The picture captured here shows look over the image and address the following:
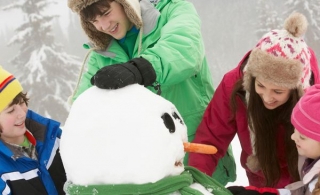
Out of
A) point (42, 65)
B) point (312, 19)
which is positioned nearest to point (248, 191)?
Answer: point (42, 65)

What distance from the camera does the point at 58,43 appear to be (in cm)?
1398

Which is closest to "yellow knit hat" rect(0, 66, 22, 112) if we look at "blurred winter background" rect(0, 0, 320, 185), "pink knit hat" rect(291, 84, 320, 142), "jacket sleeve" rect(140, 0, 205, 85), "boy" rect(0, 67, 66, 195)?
"boy" rect(0, 67, 66, 195)

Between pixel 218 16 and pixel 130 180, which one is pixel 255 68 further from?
pixel 218 16

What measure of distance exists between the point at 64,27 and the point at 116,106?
30.8 meters

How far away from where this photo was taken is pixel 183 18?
1.93 metres

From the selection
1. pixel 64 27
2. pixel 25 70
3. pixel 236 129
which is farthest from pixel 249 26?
pixel 236 129

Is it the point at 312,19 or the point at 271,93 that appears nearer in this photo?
the point at 271,93

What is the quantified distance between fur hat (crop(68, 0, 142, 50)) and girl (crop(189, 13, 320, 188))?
2.05ft

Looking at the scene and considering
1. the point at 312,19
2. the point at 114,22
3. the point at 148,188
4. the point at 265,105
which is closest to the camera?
the point at 148,188

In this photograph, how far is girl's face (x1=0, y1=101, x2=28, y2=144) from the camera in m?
2.00

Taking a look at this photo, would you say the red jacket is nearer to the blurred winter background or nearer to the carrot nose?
the carrot nose

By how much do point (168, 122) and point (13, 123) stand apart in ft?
3.48

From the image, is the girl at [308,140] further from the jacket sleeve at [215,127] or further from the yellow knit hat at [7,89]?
the yellow knit hat at [7,89]

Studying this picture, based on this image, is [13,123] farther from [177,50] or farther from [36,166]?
[177,50]
